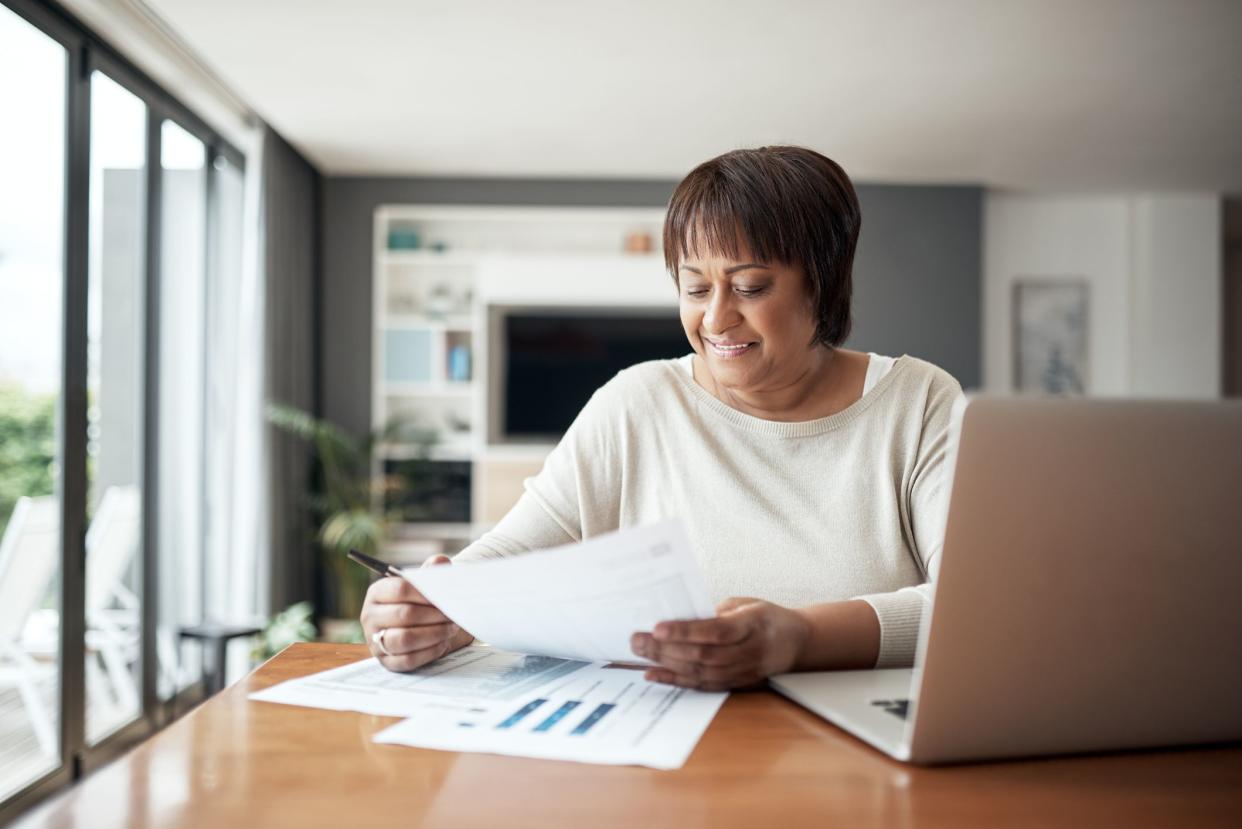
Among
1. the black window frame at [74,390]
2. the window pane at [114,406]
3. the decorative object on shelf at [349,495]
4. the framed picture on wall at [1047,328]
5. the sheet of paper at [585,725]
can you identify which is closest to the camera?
the sheet of paper at [585,725]

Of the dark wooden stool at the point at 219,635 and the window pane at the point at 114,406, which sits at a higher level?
the window pane at the point at 114,406

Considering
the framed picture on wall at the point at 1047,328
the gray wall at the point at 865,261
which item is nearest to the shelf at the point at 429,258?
the gray wall at the point at 865,261

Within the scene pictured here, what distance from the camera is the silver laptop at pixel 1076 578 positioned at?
610 mm

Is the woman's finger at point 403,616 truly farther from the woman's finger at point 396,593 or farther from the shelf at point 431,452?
the shelf at point 431,452

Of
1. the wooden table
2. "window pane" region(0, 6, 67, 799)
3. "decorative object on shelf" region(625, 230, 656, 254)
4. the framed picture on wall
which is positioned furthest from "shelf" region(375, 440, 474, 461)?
the wooden table

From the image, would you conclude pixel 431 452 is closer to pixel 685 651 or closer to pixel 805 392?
pixel 805 392

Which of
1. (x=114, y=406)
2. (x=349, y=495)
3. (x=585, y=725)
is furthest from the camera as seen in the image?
(x=349, y=495)

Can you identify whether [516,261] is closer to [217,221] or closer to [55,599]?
[217,221]

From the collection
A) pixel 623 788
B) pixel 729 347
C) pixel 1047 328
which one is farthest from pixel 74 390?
pixel 1047 328

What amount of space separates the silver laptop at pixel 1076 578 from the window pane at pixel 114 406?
3212mm

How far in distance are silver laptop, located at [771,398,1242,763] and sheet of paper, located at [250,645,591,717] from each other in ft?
0.99

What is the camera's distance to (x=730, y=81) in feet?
13.5

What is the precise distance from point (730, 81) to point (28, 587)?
9.90 feet

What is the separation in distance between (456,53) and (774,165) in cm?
294
